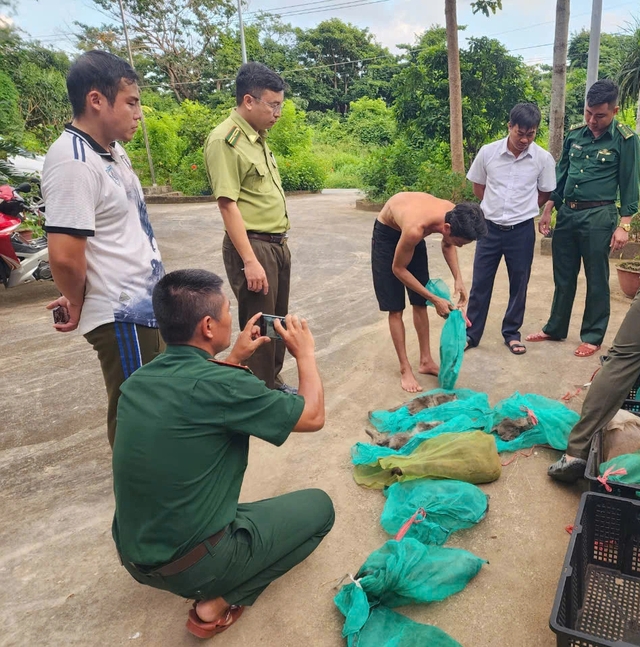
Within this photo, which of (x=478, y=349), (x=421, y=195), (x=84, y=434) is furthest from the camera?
(x=478, y=349)

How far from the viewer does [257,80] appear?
2.66 m

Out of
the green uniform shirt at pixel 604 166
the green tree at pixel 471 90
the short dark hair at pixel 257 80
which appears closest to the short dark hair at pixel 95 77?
the short dark hair at pixel 257 80

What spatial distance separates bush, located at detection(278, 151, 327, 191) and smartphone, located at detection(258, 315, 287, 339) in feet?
47.3

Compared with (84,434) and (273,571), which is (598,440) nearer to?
(273,571)

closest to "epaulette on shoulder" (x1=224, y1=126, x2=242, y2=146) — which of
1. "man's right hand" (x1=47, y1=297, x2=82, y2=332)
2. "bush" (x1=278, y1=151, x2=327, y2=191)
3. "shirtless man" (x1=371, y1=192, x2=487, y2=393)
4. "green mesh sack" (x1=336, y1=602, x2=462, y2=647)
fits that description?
"shirtless man" (x1=371, y1=192, x2=487, y2=393)

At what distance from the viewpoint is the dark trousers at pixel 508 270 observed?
3.88 metres

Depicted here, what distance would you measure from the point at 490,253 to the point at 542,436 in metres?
1.73

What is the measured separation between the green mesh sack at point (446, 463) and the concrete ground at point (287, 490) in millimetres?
91

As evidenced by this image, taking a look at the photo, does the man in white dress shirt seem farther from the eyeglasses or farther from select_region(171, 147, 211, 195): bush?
select_region(171, 147, 211, 195): bush

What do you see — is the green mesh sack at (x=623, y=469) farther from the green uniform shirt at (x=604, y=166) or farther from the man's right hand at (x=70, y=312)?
A: the green uniform shirt at (x=604, y=166)

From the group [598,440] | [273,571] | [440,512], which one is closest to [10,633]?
[273,571]

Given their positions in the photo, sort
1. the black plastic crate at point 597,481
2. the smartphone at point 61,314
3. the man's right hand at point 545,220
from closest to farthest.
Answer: the black plastic crate at point 597,481 < the smartphone at point 61,314 < the man's right hand at point 545,220

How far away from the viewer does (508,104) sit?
11.1 metres

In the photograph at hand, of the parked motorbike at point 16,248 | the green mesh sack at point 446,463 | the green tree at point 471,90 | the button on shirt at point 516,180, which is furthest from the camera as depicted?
the green tree at point 471,90
